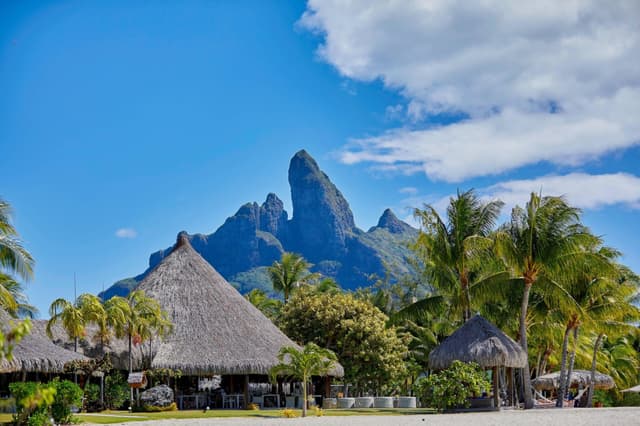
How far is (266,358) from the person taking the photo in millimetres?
26438

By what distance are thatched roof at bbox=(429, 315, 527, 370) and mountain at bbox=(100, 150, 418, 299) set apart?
12256 cm

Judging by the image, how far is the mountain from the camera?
152250 mm

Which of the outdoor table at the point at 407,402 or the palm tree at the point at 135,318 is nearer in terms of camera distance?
the palm tree at the point at 135,318

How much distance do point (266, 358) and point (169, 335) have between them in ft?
11.3

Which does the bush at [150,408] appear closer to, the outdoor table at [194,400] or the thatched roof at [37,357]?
the outdoor table at [194,400]

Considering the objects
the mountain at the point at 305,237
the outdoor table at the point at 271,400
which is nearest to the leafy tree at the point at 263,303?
the outdoor table at the point at 271,400

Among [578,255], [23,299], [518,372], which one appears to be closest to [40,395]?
[578,255]

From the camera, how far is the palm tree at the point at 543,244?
25516mm

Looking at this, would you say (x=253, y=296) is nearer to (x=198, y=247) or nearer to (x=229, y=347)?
(x=229, y=347)

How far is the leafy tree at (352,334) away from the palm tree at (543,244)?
6.60 metres

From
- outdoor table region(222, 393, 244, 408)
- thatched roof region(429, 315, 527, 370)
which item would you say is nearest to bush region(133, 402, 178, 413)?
outdoor table region(222, 393, 244, 408)

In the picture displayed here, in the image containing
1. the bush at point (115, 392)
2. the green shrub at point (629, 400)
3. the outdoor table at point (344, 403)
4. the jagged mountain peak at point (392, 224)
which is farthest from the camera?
the jagged mountain peak at point (392, 224)

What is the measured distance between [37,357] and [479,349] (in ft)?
43.3

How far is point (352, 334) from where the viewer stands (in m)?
31.4
